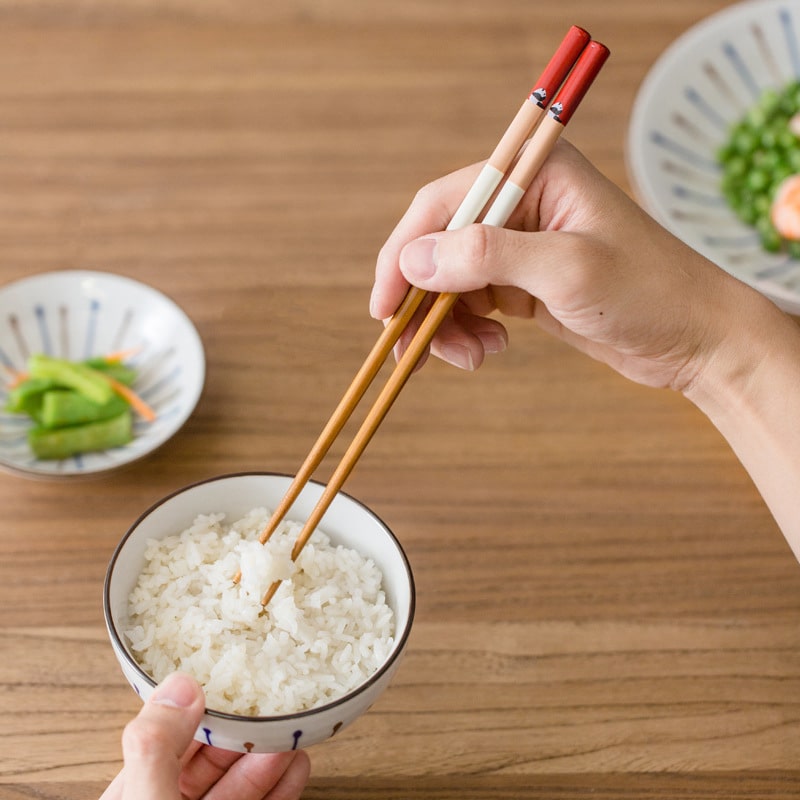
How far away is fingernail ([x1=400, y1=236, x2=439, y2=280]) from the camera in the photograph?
110 cm

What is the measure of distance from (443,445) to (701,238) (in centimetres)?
60

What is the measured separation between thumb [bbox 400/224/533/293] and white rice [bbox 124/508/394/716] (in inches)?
12.6

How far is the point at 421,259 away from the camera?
3.63 ft

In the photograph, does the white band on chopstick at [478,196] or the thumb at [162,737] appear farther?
the white band on chopstick at [478,196]

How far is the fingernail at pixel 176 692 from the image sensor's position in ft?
2.93

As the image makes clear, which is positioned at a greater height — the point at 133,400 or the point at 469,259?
the point at 469,259

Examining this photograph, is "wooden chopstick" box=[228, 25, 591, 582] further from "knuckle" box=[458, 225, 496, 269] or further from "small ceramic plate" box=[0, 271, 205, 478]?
"small ceramic plate" box=[0, 271, 205, 478]

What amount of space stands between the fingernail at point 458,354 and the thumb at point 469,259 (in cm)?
26

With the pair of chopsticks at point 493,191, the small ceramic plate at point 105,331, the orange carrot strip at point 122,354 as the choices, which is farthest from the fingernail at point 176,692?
the orange carrot strip at point 122,354

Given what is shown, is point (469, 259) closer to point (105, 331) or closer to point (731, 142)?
point (105, 331)

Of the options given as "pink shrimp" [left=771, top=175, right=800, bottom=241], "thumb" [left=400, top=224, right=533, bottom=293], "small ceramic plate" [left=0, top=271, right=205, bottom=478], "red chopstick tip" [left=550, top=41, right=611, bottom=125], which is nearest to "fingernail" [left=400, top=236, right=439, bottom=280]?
"thumb" [left=400, top=224, right=533, bottom=293]

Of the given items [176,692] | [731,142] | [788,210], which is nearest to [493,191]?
[176,692]

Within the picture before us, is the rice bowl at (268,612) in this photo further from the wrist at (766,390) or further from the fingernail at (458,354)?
the wrist at (766,390)

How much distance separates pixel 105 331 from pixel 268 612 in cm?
70
